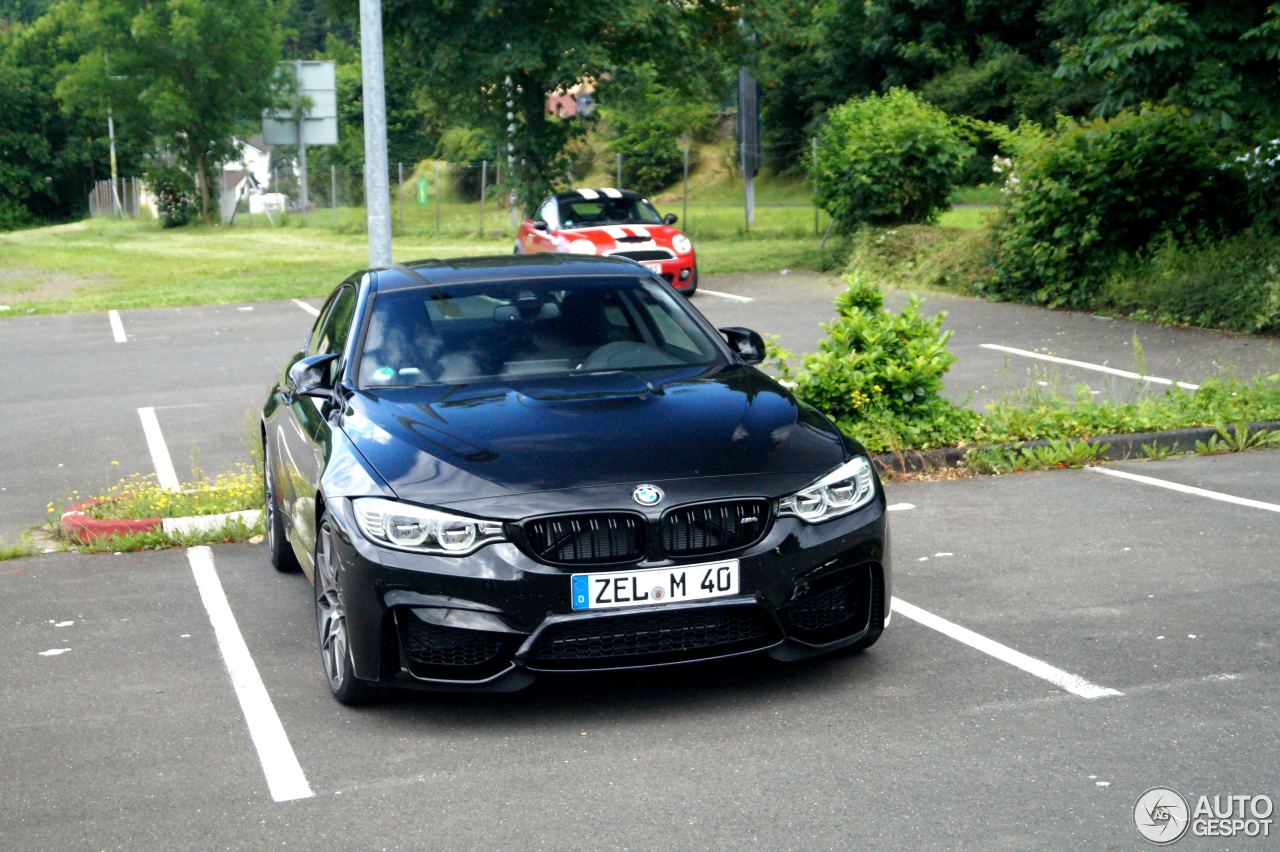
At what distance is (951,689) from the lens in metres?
5.30

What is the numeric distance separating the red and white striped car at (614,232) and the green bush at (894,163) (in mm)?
2797

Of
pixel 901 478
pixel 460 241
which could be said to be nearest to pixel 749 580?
pixel 901 478

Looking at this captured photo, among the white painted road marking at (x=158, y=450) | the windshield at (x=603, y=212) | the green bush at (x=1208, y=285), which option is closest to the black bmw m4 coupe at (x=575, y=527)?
the white painted road marking at (x=158, y=450)

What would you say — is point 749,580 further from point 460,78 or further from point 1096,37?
point 460,78

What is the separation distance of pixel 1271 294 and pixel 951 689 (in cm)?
1128

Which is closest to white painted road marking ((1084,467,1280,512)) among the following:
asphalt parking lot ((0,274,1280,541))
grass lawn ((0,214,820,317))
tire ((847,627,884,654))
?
asphalt parking lot ((0,274,1280,541))

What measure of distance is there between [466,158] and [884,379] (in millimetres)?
57597

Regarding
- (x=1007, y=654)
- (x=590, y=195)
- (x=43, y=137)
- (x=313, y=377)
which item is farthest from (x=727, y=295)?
(x=43, y=137)

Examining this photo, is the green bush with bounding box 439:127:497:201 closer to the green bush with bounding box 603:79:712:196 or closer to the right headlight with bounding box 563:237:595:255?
the green bush with bounding box 603:79:712:196

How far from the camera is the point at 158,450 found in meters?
11.3

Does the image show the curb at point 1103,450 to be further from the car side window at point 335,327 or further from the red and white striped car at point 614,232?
the red and white striped car at point 614,232

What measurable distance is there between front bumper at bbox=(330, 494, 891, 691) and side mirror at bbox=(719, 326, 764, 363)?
4.97 ft

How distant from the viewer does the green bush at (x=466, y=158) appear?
48.9 m

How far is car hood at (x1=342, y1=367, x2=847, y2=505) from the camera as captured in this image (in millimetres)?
5102
